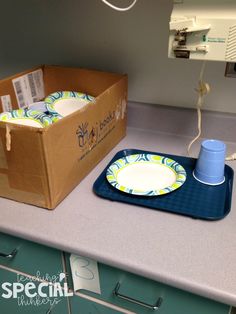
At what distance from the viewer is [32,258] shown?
833mm

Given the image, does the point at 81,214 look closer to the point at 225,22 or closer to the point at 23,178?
the point at 23,178

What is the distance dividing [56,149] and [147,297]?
40 cm

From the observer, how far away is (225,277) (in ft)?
2.15

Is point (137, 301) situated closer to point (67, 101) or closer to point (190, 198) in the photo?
point (190, 198)

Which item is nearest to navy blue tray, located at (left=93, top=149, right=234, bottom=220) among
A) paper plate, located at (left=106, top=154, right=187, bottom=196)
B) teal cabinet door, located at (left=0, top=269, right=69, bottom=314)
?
paper plate, located at (left=106, top=154, right=187, bottom=196)

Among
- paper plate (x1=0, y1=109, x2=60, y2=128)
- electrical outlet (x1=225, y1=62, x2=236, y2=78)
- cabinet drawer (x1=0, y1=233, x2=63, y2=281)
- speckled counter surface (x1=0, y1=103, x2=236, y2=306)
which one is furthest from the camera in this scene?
electrical outlet (x1=225, y1=62, x2=236, y2=78)

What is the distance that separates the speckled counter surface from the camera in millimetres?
663

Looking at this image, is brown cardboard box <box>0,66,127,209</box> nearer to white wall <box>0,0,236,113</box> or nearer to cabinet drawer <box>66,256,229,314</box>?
white wall <box>0,0,236,113</box>

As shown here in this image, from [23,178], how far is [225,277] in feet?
1.69

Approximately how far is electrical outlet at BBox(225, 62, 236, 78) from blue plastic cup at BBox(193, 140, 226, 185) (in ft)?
0.98

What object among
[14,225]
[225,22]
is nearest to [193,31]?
[225,22]

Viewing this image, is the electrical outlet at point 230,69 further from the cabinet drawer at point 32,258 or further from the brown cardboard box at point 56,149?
the cabinet drawer at point 32,258

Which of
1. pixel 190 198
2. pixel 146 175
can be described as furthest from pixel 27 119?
pixel 190 198

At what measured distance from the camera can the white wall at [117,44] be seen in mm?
1113
